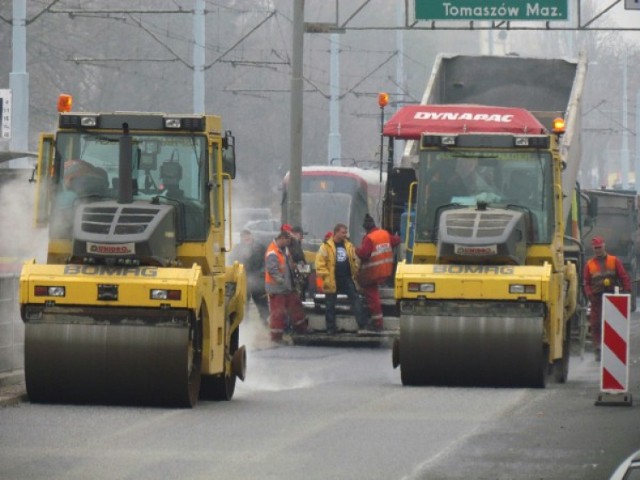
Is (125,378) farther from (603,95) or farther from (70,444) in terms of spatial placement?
(603,95)

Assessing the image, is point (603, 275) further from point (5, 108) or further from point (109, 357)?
point (109, 357)

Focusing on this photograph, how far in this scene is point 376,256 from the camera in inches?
953

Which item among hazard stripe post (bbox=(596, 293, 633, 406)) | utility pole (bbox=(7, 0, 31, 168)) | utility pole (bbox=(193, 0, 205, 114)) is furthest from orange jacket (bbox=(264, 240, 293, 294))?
utility pole (bbox=(193, 0, 205, 114))

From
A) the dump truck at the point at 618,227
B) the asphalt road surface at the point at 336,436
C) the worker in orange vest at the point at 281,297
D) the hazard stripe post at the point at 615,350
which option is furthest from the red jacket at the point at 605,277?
the dump truck at the point at 618,227

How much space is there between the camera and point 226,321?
15914 mm

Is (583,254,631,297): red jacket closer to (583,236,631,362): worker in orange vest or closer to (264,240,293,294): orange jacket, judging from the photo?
(583,236,631,362): worker in orange vest

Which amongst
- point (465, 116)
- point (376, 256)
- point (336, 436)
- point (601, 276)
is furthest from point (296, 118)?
point (336, 436)

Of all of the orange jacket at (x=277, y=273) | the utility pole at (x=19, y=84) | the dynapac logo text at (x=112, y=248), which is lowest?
the orange jacket at (x=277, y=273)

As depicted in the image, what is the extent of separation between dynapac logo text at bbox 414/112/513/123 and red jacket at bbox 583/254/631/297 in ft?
7.55

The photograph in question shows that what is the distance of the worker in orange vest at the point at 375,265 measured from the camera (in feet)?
79.1

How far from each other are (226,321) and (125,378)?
1694 mm

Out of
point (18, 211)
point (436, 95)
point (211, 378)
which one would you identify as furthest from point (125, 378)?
point (436, 95)

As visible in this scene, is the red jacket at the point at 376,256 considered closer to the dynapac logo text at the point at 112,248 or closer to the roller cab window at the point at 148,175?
the roller cab window at the point at 148,175

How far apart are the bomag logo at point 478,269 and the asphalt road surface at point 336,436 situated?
1127 millimetres
